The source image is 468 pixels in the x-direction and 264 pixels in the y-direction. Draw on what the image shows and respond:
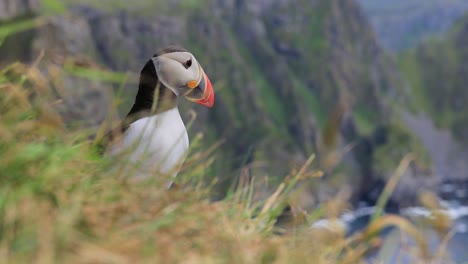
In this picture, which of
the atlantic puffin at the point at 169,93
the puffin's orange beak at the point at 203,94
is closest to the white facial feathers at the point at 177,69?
the atlantic puffin at the point at 169,93

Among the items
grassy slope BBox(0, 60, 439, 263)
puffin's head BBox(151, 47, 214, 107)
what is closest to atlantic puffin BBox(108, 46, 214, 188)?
puffin's head BBox(151, 47, 214, 107)

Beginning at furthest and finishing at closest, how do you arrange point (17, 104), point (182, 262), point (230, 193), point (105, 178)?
point (230, 193) < point (17, 104) < point (105, 178) < point (182, 262)

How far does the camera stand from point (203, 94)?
760 cm

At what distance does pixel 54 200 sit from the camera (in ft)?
14.0

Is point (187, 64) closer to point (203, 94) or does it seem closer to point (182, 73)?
point (182, 73)

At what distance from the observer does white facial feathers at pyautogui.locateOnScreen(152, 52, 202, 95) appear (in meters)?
7.54

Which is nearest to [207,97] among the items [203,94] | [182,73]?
[203,94]

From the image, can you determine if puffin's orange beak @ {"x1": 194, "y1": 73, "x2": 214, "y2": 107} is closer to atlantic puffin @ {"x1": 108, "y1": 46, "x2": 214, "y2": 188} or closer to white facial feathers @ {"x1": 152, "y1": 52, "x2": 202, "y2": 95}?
atlantic puffin @ {"x1": 108, "y1": 46, "x2": 214, "y2": 188}

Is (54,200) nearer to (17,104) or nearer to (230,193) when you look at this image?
(17,104)

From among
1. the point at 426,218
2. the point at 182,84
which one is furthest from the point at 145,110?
the point at 426,218

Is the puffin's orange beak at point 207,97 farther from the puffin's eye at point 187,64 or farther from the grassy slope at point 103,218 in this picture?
the grassy slope at point 103,218

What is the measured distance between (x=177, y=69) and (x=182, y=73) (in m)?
0.09

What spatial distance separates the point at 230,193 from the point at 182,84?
2069mm

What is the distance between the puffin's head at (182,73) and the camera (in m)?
7.54
